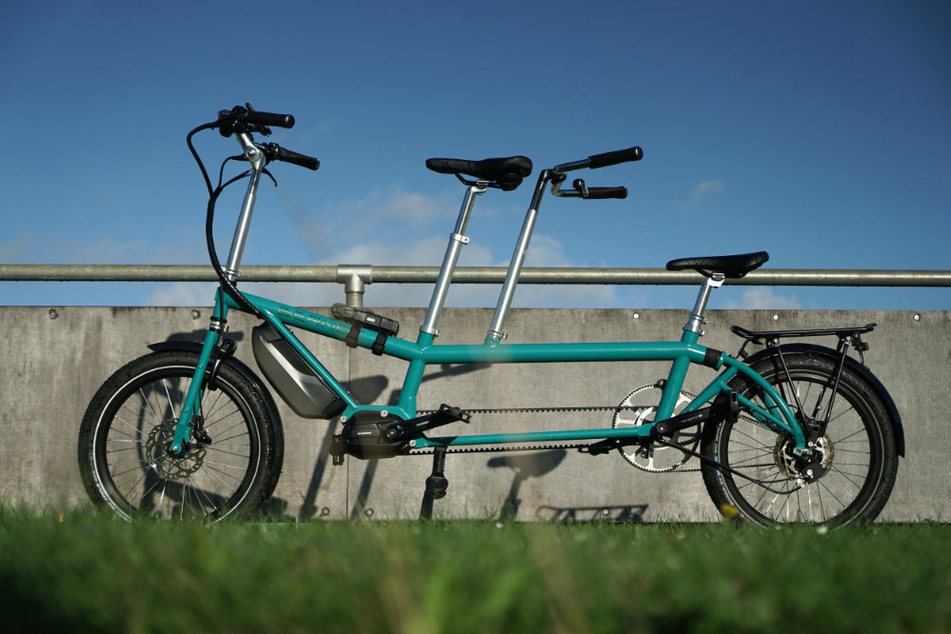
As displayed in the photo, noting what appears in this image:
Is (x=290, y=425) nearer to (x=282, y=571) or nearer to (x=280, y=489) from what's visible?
(x=280, y=489)

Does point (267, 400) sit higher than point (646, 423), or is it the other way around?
point (646, 423)

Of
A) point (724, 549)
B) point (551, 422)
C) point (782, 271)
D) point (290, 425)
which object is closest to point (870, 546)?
point (724, 549)

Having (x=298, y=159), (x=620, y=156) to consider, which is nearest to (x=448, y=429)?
(x=298, y=159)

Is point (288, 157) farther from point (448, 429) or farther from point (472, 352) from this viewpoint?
point (448, 429)

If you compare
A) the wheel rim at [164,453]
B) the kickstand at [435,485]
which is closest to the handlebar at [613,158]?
the kickstand at [435,485]

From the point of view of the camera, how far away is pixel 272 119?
411 centimetres

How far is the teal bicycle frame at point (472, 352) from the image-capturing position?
414 centimetres

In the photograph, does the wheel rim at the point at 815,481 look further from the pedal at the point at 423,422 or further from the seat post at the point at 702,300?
the pedal at the point at 423,422

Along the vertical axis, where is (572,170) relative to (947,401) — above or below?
above

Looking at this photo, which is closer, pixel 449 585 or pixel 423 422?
pixel 449 585

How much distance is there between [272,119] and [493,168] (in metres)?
1.13

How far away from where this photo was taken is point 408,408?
416 cm

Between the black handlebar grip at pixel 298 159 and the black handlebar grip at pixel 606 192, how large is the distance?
148 centimetres

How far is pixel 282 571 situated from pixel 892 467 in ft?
11.4
